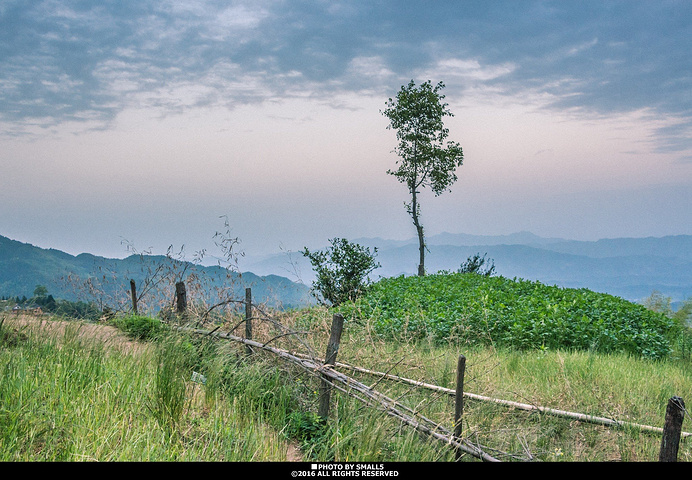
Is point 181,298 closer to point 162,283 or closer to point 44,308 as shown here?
point 44,308

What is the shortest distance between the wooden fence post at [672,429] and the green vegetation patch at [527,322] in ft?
16.8

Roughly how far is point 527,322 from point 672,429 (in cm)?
693

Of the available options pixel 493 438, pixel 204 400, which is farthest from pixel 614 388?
pixel 204 400

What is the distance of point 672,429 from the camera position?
2.79 metres

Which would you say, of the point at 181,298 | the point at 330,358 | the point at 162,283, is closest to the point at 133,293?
the point at 162,283

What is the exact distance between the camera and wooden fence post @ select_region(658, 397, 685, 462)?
2725 mm

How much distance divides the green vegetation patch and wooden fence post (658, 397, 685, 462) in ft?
16.8

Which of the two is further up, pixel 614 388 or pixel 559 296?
pixel 559 296

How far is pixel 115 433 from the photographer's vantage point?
336 centimetres

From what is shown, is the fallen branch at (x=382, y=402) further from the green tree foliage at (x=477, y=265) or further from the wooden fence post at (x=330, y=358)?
the green tree foliage at (x=477, y=265)

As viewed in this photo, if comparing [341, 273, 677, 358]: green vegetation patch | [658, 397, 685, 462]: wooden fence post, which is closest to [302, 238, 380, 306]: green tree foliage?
[341, 273, 677, 358]: green vegetation patch
